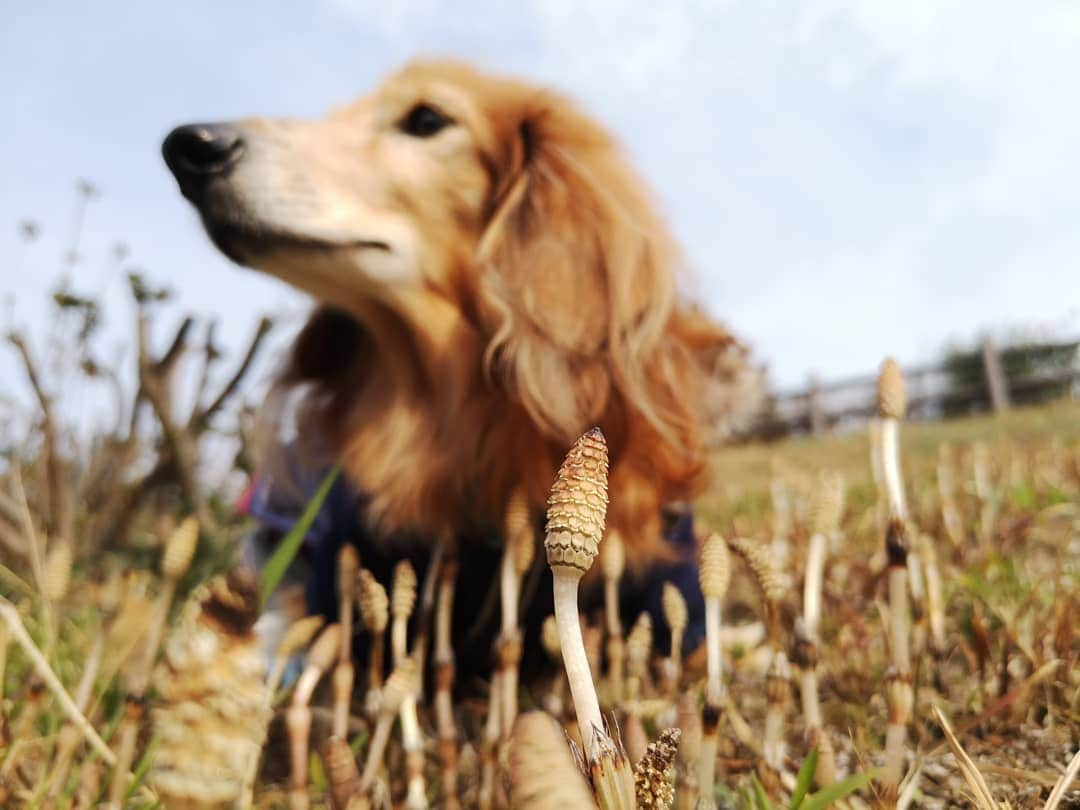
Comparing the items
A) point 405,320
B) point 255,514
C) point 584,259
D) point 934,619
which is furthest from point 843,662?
point 255,514

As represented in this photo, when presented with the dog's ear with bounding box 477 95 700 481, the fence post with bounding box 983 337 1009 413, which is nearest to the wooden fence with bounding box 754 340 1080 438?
the fence post with bounding box 983 337 1009 413

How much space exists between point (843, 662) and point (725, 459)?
7741 millimetres

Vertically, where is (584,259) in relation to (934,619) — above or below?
above

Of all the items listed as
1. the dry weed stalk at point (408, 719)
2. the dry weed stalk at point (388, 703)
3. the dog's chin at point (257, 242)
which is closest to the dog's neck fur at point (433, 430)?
the dog's chin at point (257, 242)

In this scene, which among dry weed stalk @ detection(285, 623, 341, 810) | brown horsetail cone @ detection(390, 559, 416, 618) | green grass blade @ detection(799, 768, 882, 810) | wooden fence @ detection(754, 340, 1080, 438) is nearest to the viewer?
green grass blade @ detection(799, 768, 882, 810)

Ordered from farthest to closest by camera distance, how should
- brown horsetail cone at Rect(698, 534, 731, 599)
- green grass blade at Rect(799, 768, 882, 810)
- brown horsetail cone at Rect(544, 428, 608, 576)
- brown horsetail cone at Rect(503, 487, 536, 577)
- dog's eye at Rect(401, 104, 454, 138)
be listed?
dog's eye at Rect(401, 104, 454, 138)
brown horsetail cone at Rect(503, 487, 536, 577)
brown horsetail cone at Rect(698, 534, 731, 599)
green grass blade at Rect(799, 768, 882, 810)
brown horsetail cone at Rect(544, 428, 608, 576)

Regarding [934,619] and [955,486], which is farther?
[955,486]

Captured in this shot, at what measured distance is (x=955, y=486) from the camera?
8.94ft

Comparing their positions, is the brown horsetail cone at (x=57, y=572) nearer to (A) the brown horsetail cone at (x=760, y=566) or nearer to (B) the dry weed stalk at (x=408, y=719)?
(B) the dry weed stalk at (x=408, y=719)

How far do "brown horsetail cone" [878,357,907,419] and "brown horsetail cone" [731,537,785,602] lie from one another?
0.57 feet

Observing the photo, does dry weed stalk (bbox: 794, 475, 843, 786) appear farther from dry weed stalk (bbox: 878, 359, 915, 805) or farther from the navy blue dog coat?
the navy blue dog coat

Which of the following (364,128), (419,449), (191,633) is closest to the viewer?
(191,633)

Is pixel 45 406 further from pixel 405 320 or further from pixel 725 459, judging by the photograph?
pixel 725 459

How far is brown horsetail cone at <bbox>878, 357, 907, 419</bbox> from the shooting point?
2.27 feet
